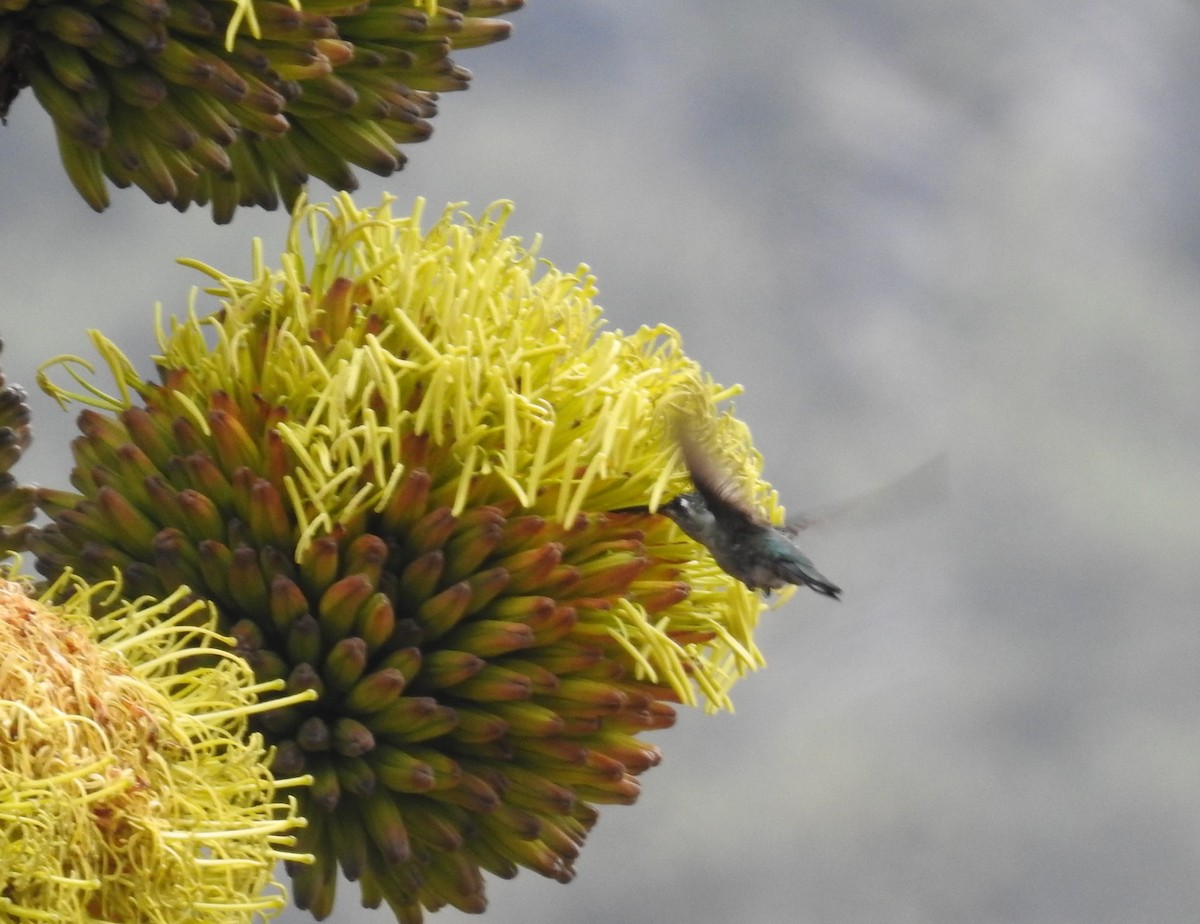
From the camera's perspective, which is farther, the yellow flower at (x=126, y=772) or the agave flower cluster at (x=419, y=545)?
the agave flower cluster at (x=419, y=545)

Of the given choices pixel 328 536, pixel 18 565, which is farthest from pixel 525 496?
pixel 18 565

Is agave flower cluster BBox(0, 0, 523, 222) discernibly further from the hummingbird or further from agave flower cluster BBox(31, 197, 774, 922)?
the hummingbird

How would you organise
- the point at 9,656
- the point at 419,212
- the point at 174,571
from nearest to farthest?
the point at 9,656 → the point at 174,571 → the point at 419,212

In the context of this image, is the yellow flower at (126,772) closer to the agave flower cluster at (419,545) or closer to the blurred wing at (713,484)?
the agave flower cluster at (419,545)

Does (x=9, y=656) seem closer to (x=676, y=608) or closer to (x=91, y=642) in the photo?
(x=91, y=642)

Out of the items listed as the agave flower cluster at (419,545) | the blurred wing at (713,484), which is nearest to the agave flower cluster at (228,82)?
the agave flower cluster at (419,545)

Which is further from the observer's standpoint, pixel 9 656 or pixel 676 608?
pixel 676 608
